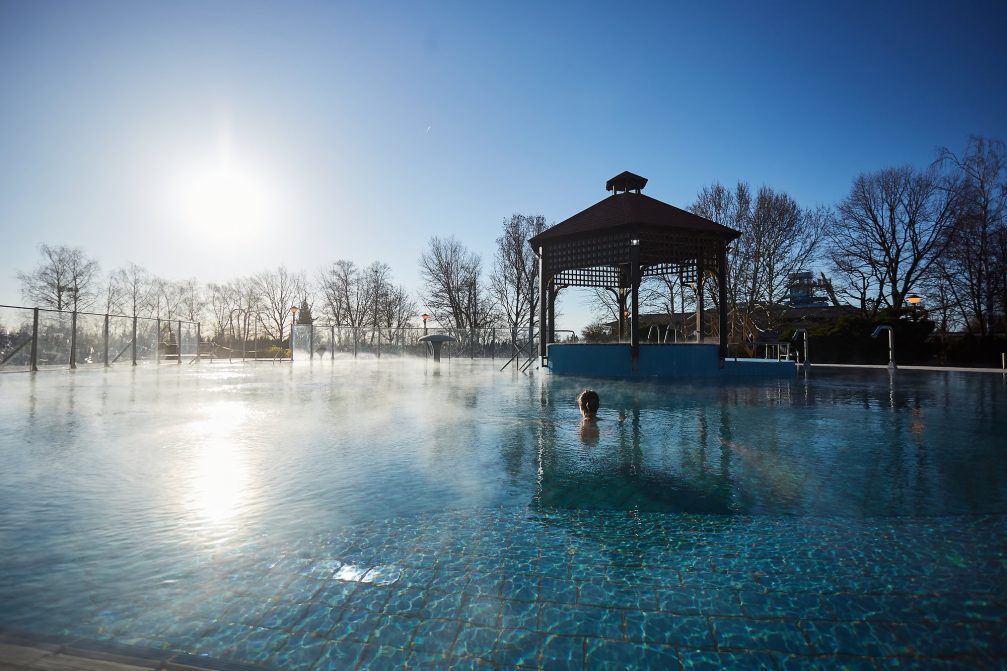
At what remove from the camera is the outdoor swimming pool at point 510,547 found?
66.4 inches

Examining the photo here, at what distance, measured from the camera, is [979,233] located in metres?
22.2

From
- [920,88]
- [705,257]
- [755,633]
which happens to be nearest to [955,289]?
[920,88]

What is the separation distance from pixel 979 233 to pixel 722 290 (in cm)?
1691

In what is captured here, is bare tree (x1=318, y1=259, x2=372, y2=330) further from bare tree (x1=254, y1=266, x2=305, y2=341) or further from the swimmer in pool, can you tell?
the swimmer in pool

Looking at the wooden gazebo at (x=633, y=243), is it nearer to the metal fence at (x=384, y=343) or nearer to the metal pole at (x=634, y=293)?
the metal pole at (x=634, y=293)

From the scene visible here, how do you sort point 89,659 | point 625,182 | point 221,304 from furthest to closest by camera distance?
point 221,304, point 625,182, point 89,659

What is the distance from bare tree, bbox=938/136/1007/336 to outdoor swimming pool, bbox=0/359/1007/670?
24.2 meters

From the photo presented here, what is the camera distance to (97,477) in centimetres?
366

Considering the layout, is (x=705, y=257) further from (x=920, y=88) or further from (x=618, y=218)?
(x=920, y=88)

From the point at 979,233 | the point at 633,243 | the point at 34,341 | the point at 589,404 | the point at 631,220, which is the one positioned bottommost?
the point at 589,404

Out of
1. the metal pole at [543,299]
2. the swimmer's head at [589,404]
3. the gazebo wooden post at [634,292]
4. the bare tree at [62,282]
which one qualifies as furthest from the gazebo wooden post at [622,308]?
the bare tree at [62,282]

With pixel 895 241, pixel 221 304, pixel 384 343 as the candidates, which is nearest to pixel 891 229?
pixel 895 241

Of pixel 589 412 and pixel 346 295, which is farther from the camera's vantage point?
pixel 346 295

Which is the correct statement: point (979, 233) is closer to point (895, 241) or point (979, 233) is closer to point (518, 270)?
point (895, 241)
